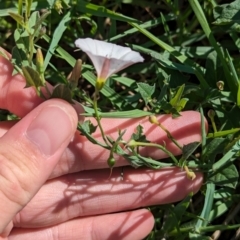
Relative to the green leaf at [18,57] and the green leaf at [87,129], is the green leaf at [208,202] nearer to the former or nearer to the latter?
the green leaf at [87,129]

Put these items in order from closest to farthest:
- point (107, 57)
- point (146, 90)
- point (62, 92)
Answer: point (107, 57) → point (62, 92) → point (146, 90)

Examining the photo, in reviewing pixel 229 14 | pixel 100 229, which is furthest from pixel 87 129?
pixel 229 14

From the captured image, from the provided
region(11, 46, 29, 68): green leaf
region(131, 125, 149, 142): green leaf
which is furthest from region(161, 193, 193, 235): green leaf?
region(11, 46, 29, 68): green leaf

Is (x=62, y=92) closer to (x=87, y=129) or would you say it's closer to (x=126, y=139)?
(x=87, y=129)

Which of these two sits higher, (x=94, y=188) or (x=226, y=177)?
(x=226, y=177)

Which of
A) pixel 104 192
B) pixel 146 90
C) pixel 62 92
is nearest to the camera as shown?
pixel 62 92

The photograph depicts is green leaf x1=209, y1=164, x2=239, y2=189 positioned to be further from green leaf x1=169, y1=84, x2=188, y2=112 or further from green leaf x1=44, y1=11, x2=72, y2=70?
green leaf x1=44, y1=11, x2=72, y2=70
